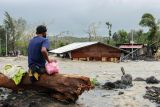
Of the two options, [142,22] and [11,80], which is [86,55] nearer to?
[142,22]

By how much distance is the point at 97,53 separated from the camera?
50625mm

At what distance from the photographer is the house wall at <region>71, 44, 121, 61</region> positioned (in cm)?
4988

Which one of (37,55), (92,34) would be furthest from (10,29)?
(37,55)

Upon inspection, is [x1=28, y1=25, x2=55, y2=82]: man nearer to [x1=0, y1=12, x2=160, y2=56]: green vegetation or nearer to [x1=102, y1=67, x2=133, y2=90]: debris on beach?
[x1=102, y1=67, x2=133, y2=90]: debris on beach

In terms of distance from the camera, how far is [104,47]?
50.7 metres

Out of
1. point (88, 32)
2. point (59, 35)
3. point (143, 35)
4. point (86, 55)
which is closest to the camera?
point (86, 55)

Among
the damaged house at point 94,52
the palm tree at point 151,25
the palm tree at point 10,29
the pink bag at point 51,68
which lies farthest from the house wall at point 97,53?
the pink bag at point 51,68

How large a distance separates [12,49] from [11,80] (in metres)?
64.4

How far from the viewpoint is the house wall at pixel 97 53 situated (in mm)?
49875

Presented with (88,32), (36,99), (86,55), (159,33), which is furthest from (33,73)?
(88,32)

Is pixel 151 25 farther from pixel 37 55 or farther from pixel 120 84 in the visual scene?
pixel 37 55

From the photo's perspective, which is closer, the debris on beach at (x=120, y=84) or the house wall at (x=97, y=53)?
the debris on beach at (x=120, y=84)

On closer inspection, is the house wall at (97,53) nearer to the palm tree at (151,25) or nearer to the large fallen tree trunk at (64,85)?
the palm tree at (151,25)

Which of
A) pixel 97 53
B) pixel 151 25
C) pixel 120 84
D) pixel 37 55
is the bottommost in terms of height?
pixel 120 84
